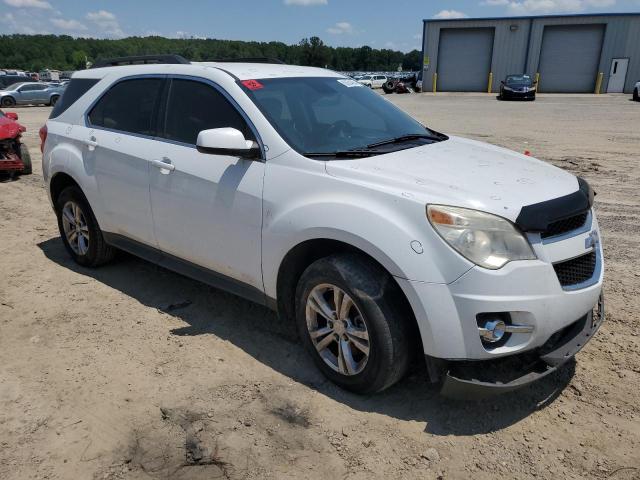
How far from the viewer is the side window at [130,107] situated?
4180 millimetres

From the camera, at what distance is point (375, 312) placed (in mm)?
2777

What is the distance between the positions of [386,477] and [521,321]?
39.1 inches

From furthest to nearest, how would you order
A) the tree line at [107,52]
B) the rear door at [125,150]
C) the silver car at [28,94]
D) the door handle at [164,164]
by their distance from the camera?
the tree line at [107,52]
the silver car at [28,94]
the rear door at [125,150]
the door handle at [164,164]

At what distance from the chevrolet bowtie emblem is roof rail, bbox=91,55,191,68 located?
3147 millimetres

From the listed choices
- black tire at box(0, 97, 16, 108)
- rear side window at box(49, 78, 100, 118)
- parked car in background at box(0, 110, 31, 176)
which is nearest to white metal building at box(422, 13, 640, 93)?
black tire at box(0, 97, 16, 108)

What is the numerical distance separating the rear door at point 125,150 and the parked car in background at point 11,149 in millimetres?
5912

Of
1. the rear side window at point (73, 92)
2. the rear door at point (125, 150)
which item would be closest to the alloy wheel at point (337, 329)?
the rear door at point (125, 150)

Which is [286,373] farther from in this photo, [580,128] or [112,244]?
[580,128]

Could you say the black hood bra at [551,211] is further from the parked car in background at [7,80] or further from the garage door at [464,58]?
the garage door at [464,58]

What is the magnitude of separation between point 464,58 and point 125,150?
4083cm

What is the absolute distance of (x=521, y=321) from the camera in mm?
2590

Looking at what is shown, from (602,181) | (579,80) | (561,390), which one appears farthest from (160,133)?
(579,80)

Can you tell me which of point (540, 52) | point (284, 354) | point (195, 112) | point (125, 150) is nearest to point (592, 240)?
point (284, 354)

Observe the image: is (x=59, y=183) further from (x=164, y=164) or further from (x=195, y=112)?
(x=195, y=112)
